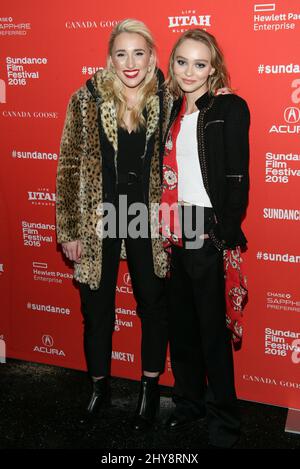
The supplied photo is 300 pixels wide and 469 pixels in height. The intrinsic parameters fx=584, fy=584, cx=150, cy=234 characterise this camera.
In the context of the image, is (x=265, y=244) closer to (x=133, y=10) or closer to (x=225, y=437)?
(x=225, y=437)

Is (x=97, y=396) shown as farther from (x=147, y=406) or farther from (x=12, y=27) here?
(x=12, y=27)

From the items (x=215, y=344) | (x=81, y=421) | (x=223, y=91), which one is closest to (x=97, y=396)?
(x=81, y=421)

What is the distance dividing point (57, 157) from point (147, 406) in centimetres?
136

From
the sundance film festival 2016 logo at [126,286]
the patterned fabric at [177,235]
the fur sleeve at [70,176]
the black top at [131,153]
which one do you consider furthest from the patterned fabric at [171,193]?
the sundance film festival 2016 logo at [126,286]

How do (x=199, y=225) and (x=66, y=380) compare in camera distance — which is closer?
(x=199, y=225)

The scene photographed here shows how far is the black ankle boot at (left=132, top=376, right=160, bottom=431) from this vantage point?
9.31 ft

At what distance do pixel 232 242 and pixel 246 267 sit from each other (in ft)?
1.64

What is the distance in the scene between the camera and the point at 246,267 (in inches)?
114

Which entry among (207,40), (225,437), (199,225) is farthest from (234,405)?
(207,40)

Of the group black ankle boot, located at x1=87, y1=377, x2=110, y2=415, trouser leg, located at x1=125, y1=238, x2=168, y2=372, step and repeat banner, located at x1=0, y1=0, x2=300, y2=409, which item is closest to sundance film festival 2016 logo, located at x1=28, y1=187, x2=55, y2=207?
step and repeat banner, located at x1=0, y1=0, x2=300, y2=409

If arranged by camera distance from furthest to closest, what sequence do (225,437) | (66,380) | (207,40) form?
1. (66,380)
2. (225,437)
3. (207,40)

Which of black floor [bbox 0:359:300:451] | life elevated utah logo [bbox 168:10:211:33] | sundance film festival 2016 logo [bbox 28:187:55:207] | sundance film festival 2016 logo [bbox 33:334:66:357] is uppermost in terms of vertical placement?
life elevated utah logo [bbox 168:10:211:33]

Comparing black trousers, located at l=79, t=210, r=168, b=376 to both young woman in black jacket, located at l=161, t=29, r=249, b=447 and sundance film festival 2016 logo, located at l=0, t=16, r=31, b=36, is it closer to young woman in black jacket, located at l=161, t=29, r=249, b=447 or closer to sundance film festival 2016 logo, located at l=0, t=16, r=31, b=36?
young woman in black jacket, located at l=161, t=29, r=249, b=447

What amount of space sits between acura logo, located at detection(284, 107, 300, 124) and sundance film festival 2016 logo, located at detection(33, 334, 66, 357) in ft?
6.02
